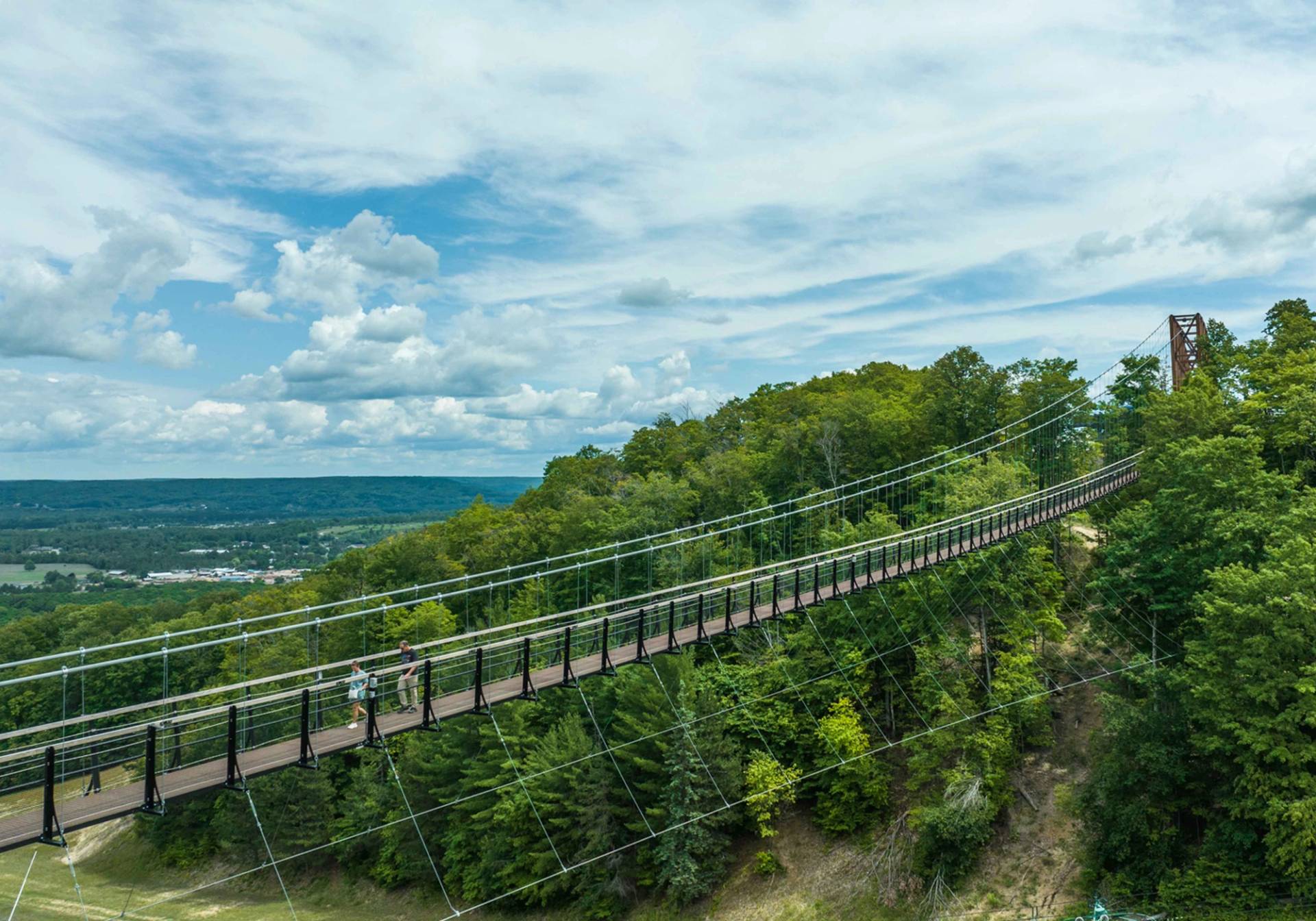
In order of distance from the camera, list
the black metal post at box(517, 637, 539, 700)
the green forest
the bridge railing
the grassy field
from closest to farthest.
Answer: the bridge railing
the black metal post at box(517, 637, 539, 700)
the green forest
the grassy field

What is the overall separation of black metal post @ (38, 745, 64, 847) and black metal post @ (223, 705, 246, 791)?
1611 mm

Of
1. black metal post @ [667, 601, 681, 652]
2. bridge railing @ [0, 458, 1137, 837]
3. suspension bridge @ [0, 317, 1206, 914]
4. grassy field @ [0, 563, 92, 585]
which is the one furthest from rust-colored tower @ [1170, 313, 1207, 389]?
grassy field @ [0, 563, 92, 585]

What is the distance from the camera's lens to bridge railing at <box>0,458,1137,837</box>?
9.98 metres

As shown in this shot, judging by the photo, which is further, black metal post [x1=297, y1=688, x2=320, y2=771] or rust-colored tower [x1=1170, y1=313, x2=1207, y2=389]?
rust-colored tower [x1=1170, y1=313, x2=1207, y2=389]

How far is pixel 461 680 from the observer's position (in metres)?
31.7

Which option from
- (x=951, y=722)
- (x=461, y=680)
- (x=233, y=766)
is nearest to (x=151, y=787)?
(x=233, y=766)

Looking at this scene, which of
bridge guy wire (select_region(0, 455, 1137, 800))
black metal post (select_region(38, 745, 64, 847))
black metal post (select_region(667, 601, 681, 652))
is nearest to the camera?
black metal post (select_region(38, 745, 64, 847))

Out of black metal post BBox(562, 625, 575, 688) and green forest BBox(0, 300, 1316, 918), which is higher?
black metal post BBox(562, 625, 575, 688)

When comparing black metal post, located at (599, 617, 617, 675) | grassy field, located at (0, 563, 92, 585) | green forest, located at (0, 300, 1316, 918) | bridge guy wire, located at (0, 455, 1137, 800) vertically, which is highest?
bridge guy wire, located at (0, 455, 1137, 800)

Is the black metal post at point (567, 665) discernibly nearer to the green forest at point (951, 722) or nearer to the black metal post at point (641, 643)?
the black metal post at point (641, 643)

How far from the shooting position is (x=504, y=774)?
2933 cm

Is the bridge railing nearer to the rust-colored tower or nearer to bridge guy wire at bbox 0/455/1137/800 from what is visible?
bridge guy wire at bbox 0/455/1137/800

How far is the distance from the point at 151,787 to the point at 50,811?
0.97 m

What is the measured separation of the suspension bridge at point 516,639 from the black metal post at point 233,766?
0.08 feet
